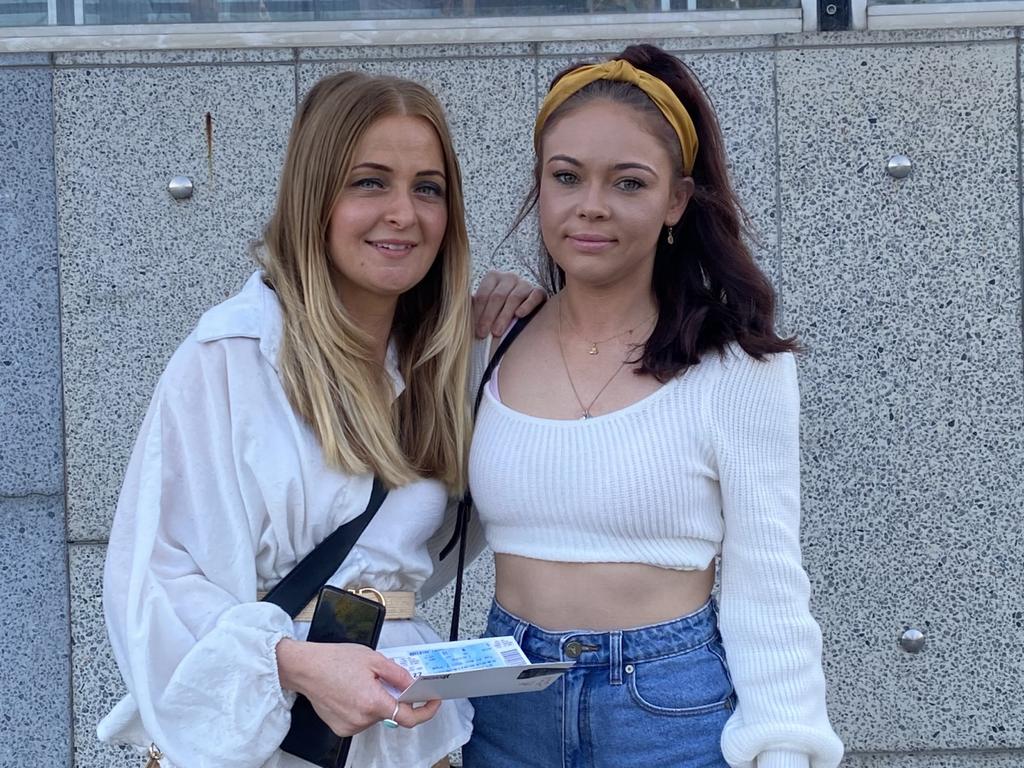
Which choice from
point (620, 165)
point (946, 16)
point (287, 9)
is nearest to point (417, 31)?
point (287, 9)

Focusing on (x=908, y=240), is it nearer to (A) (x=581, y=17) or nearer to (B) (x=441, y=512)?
(A) (x=581, y=17)

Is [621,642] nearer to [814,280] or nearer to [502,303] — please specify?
[502,303]

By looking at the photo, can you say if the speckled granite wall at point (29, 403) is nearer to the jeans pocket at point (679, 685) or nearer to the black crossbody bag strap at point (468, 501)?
the black crossbody bag strap at point (468, 501)

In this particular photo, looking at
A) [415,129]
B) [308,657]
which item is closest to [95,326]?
[415,129]

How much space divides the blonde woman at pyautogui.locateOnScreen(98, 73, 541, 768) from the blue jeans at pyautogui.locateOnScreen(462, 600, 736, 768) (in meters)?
0.22

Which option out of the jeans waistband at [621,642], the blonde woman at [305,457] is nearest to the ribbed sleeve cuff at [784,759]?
the jeans waistband at [621,642]

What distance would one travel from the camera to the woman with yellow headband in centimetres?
225

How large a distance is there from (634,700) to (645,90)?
1099 millimetres

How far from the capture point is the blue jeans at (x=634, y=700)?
2252mm

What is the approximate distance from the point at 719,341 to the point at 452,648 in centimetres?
73

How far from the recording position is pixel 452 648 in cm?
213

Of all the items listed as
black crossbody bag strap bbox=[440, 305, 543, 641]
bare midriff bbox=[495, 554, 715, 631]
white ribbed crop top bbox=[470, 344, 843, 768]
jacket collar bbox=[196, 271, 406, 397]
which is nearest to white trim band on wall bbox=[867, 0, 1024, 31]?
black crossbody bag strap bbox=[440, 305, 543, 641]

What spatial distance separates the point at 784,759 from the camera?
2193 mm

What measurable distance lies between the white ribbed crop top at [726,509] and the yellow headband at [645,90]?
1.33 ft
